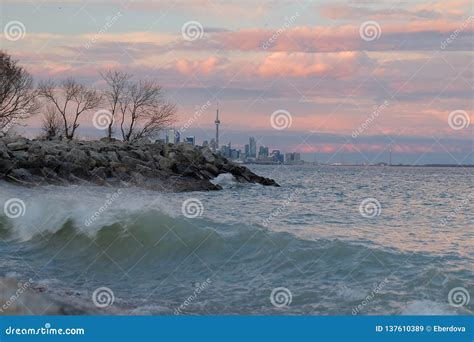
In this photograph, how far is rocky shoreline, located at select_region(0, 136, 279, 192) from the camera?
31.6 meters

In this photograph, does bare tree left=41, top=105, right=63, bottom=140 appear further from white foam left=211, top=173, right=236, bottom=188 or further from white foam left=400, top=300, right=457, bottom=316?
white foam left=400, top=300, right=457, bottom=316

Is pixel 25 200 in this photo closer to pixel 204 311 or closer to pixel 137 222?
pixel 137 222

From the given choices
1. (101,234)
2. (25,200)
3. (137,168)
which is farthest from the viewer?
(137,168)

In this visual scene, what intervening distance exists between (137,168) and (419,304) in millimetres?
27022

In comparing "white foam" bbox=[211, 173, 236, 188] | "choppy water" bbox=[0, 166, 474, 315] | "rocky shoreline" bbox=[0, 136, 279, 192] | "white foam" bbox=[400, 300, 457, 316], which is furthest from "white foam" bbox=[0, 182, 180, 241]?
"white foam" bbox=[211, 173, 236, 188]

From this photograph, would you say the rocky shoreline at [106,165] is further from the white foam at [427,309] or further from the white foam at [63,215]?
the white foam at [427,309]

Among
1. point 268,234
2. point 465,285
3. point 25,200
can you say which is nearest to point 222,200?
point 25,200

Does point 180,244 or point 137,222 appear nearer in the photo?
point 180,244

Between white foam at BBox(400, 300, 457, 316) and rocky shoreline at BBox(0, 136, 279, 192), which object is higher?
rocky shoreline at BBox(0, 136, 279, 192)

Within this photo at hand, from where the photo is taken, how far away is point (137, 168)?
114 ft

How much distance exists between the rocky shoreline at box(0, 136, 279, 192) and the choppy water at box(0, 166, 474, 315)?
508 inches

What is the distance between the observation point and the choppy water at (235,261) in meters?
9.41

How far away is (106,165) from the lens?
34.3 meters

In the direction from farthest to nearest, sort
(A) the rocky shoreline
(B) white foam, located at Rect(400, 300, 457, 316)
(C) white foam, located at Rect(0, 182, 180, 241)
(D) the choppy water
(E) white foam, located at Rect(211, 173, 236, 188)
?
1. (E) white foam, located at Rect(211, 173, 236, 188)
2. (A) the rocky shoreline
3. (C) white foam, located at Rect(0, 182, 180, 241)
4. (D) the choppy water
5. (B) white foam, located at Rect(400, 300, 457, 316)
